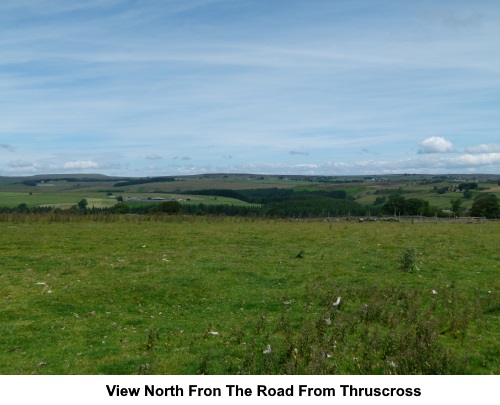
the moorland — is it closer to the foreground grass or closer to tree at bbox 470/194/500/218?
the foreground grass

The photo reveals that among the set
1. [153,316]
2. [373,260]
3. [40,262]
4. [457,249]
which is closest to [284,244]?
[373,260]

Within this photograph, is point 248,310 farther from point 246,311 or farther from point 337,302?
point 337,302

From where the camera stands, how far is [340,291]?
53.3 feet

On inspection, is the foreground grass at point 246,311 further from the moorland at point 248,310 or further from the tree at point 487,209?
the tree at point 487,209

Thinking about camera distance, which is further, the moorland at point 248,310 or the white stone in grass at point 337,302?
the white stone in grass at point 337,302

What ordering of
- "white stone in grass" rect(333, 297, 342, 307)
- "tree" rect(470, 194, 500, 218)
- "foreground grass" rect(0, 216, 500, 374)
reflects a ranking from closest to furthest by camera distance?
"foreground grass" rect(0, 216, 500, 374) → "white stone in grass" rect(333, 297, 342, 307) → "tree" rect(470, 194, 500, 218)

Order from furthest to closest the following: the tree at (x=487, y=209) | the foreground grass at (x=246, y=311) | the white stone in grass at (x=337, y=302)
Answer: the tree at (x=487, y=209), the white stone in grass at (x=337, y=302), the foreground grass at (x=246, y=311)

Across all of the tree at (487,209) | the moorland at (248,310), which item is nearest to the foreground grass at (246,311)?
the moorland at (248,310)

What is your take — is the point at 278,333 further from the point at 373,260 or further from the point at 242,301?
the point at 373,260

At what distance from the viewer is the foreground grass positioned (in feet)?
32.4

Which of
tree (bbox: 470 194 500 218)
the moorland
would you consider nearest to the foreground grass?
the moorland

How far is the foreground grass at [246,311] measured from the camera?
987 centimetres

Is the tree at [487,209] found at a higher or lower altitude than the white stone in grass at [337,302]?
higher
